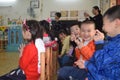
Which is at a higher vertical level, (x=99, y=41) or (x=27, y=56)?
(x=99, y=41)

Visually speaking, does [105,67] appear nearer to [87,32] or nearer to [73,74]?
[73,74]

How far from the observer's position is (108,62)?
1.47 m

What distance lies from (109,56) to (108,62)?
0.04 metres

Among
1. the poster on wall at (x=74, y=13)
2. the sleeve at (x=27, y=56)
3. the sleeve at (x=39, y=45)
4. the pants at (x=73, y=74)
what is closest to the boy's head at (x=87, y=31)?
the pants at (x=73, y=74)

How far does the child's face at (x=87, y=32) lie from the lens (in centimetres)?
247

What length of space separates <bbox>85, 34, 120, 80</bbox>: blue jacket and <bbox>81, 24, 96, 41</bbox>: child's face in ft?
2.96

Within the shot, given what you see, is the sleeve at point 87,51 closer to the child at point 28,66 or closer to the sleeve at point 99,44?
the sleeve at point 99,44

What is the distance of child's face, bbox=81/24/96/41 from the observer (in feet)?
8.09

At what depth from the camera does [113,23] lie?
61.1 inches

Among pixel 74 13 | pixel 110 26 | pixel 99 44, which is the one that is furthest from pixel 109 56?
pixel 74 13

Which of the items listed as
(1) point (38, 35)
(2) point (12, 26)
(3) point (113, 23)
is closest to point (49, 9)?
(2) point (12, 26)

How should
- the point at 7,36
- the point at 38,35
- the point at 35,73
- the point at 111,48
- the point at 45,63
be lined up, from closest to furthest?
the point at 111,48, the point at 45,63, the point at 35,73, the point at 38,35, the point at 7,36

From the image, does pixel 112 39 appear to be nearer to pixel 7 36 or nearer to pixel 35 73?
pixel 35 73

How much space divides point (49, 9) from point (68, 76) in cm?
737
